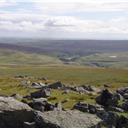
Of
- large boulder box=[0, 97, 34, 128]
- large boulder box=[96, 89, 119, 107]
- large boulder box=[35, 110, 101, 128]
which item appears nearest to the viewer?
large boulder box=[35, 110, 101, 128]

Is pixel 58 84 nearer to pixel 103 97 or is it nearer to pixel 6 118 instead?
pixel 103 97

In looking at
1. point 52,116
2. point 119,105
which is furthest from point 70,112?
point 119,105

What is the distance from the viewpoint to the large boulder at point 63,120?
3137 centimetres

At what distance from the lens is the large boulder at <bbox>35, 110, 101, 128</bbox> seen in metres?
31.4

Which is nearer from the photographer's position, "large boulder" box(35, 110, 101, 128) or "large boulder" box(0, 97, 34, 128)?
"large boulder" box(35, 110, 101, 128)

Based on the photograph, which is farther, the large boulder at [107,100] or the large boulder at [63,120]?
the large boulder at [107,100]

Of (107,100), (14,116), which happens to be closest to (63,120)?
(14,116)

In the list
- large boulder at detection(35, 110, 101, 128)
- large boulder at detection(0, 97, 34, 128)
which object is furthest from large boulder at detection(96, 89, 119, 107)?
large boulder at detection(0, 97, 34, 128)

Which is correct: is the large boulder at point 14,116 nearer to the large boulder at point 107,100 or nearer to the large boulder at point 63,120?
the large boulder at point 63,120

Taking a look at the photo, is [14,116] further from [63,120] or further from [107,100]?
[107,100]

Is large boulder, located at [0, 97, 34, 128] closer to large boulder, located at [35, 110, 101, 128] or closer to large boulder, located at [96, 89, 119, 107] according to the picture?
large boulder, located at [35, 110, 101, 128]

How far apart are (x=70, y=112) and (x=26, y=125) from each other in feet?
12.7

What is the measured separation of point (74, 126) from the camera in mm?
A: 31547

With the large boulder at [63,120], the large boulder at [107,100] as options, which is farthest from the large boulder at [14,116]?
the large boulder at [107,100]
